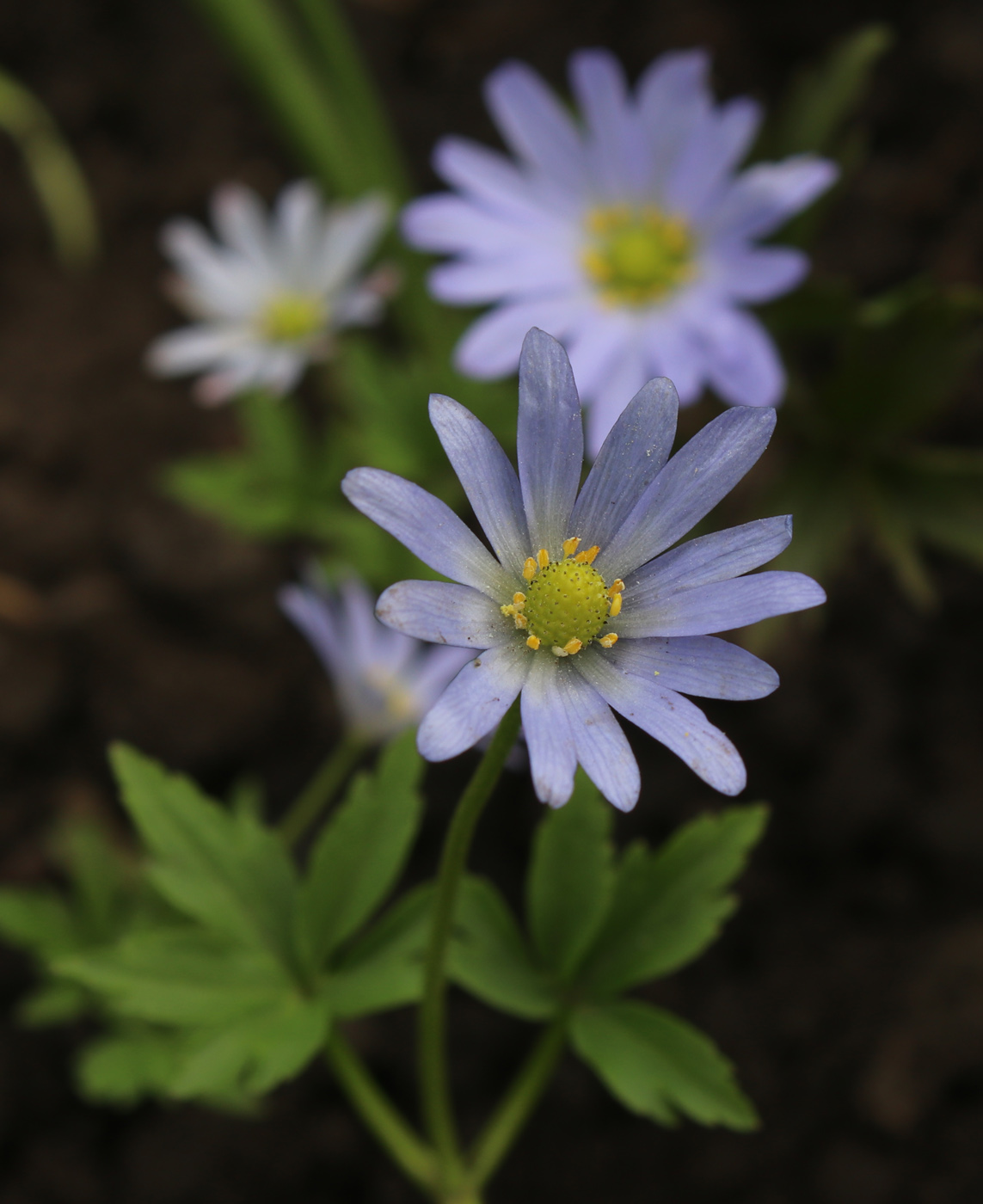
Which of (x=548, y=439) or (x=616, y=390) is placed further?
(x=616, y=390)

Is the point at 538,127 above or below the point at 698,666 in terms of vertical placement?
above

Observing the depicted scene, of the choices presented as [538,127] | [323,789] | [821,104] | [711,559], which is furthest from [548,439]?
[821,104]

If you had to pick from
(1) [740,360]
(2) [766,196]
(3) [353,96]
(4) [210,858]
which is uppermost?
(3) [353,96]

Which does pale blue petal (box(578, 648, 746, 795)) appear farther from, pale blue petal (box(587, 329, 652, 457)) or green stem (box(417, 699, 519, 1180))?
pale blue petal (box(587, 329, 652, 457))

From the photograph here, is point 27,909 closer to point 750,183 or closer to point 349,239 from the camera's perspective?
point 349,239

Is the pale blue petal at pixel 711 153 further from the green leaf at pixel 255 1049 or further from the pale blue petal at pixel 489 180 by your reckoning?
the green leaf at pixel 255 1049

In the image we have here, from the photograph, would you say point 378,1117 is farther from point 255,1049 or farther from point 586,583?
point 586,583

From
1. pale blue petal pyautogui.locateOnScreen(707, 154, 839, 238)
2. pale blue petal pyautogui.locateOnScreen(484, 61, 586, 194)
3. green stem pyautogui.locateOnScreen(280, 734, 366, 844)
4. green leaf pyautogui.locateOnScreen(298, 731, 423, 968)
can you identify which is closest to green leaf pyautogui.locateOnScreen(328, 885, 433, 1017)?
green leaf pyautogui.locateOnScreen(298, 731, 423, 968)

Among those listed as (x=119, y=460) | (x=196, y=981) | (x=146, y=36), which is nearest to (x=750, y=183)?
(x=196, y=981)
